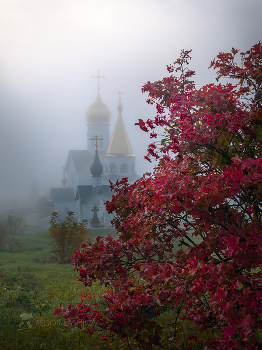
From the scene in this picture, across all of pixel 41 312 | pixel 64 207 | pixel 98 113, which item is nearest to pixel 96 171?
pixel 64 207

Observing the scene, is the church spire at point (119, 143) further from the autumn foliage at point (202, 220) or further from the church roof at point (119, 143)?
the autumn foliage at point (202, 220)

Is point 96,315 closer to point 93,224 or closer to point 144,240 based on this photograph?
point 144,240

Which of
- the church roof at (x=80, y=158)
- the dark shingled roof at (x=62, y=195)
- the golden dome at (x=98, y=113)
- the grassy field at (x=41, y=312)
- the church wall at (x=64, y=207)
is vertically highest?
the golden dome at (x=98, y=113)

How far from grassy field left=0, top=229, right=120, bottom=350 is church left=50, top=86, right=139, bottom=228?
30.8 ft

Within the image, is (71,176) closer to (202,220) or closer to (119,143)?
(119,143)

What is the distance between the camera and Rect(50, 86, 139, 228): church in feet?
62.8

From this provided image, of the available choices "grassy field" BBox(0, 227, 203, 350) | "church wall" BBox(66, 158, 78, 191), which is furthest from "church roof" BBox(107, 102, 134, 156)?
"grassy field" BBox(0, 227, 203, 350)

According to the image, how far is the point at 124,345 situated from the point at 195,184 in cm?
256

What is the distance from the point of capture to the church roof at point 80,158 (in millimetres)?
Result: 26802

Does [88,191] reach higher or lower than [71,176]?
lower

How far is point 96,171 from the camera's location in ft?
63.8

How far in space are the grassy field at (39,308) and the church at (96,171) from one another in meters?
9.38

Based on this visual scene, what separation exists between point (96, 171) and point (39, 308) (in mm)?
14544

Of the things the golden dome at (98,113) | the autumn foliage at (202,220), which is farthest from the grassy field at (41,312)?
the golden dome at (98,113)
